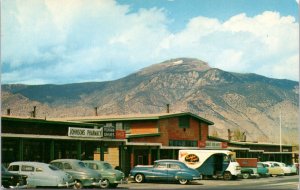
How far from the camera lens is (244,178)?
48562 millimetres

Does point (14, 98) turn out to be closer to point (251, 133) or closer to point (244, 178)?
point (251, 133)

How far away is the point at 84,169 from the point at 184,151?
56.5 feet

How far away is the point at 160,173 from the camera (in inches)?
1528

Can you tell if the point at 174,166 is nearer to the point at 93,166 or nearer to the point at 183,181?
the point at 183,181

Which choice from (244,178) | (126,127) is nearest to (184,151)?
(244,178)

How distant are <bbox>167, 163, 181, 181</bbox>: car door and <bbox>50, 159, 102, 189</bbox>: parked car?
28.4ft

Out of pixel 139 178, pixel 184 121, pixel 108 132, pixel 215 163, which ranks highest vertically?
pixel 184 121

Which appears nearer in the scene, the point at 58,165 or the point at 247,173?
the point at 58,165

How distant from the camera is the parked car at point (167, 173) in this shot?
38.3 metres

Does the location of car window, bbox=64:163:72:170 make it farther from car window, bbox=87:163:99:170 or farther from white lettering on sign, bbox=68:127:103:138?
white lettering on sign, bbox=68:127:103:138

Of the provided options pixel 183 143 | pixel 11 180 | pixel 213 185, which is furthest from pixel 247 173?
pixel 11 180

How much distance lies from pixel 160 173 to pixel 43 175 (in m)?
12.4

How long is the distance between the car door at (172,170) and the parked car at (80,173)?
8654 millimetres

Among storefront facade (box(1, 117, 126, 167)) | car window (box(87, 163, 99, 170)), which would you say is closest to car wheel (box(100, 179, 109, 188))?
car window (box(87, 163, 99, 170))
